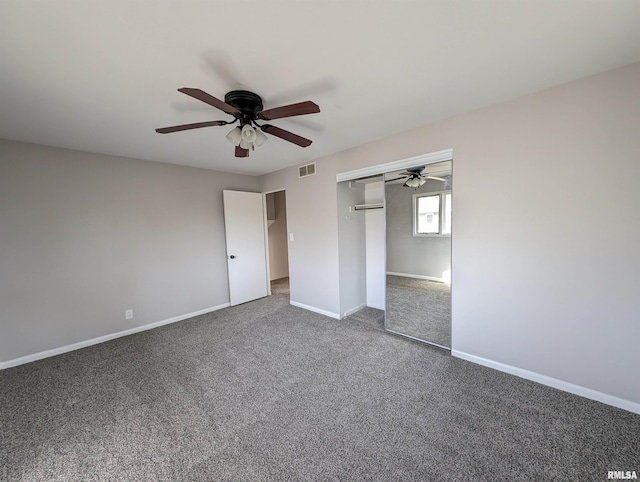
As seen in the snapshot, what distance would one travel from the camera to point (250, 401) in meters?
2.02

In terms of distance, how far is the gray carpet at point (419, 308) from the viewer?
2918mm

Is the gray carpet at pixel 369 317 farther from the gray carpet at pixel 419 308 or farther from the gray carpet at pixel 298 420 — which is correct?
the gray carpet at pixel 298 420

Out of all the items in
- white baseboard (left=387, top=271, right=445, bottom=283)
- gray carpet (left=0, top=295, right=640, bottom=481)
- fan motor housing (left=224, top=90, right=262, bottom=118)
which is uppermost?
fan motor housing (left=224, top=90, right=262, bottom=118)

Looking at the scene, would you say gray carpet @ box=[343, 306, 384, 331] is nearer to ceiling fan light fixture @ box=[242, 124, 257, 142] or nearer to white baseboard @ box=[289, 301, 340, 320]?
white baseboard @ box=[289, 301, 340, 320]

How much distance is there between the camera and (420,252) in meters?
3.13

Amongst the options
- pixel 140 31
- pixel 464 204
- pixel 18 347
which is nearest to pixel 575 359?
pixel 464 204

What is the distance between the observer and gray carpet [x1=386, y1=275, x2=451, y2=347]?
2918 millimetres

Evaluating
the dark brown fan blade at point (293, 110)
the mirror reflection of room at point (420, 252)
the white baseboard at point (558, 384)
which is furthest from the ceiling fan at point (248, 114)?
the white baseboard at point (558, 384)

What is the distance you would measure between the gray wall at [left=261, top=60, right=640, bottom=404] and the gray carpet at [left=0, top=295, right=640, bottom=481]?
1.03ft

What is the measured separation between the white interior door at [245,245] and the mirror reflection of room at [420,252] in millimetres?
2535

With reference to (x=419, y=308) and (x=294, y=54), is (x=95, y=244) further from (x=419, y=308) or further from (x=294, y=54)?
(x=419, y=308)

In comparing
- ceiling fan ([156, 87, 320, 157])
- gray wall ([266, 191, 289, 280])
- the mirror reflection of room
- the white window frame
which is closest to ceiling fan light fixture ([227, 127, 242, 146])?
ceiling fan ([156, 87, 320, 157])

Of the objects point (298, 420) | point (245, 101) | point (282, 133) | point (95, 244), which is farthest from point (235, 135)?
point (95, 244)

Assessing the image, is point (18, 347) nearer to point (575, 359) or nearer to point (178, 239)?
point (178, 239)
